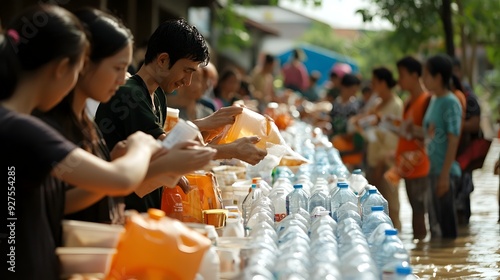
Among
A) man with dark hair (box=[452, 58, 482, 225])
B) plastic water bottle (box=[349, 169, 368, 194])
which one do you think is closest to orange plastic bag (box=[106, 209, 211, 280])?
plastic water bottle (box=[349, 169, 368, 194])

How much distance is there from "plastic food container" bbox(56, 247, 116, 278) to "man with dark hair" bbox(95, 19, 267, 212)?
1.54 m

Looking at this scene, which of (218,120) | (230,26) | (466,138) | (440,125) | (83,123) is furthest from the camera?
(230,26)

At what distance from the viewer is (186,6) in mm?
21281

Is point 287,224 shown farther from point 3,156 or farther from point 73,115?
point 3,156

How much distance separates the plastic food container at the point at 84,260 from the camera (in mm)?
3570

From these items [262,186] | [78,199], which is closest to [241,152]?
[262,186]

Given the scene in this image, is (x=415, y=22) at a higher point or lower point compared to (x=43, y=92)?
lower

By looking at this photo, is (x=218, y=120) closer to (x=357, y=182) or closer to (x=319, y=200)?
(x=319, y=200)

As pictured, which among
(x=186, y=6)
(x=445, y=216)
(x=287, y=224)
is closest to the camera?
(x=287, y=224)

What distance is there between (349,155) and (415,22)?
334 cm

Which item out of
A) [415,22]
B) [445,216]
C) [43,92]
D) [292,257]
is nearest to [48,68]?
[43,92]

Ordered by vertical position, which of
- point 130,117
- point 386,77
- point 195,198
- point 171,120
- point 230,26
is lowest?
point 230,26

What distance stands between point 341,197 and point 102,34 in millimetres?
2606

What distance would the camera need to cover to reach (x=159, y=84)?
539cm
